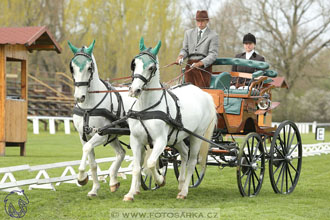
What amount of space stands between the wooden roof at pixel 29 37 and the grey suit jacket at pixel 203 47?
22.2 feet

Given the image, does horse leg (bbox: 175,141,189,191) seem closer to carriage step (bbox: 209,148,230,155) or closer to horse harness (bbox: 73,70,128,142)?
carriage step (bbox: 209,148,230,155)

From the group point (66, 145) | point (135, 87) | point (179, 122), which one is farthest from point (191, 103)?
point (66, 145)

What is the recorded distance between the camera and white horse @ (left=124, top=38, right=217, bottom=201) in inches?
293

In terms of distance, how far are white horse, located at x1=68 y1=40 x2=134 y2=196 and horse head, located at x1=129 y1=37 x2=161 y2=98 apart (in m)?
0.84

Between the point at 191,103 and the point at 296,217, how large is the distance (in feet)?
7.86

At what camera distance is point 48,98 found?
1348 inches

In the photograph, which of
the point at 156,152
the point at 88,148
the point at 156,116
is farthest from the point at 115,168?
the point at 156,116

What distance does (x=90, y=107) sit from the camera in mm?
8195

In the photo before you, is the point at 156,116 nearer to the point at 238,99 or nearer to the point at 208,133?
the point at 208,133

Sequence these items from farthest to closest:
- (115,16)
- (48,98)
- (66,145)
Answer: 1. (115,16)
2. (48,98)
3. (66,145)

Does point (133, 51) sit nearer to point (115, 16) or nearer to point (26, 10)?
point (115, 16)

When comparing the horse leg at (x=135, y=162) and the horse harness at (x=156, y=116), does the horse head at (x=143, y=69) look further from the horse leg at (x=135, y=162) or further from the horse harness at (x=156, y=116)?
the horse leg at (x=135, y=162)

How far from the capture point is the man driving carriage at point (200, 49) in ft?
30.6

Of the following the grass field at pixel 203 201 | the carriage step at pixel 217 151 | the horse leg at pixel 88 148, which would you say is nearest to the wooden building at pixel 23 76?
the grass field at pixel 203 201
